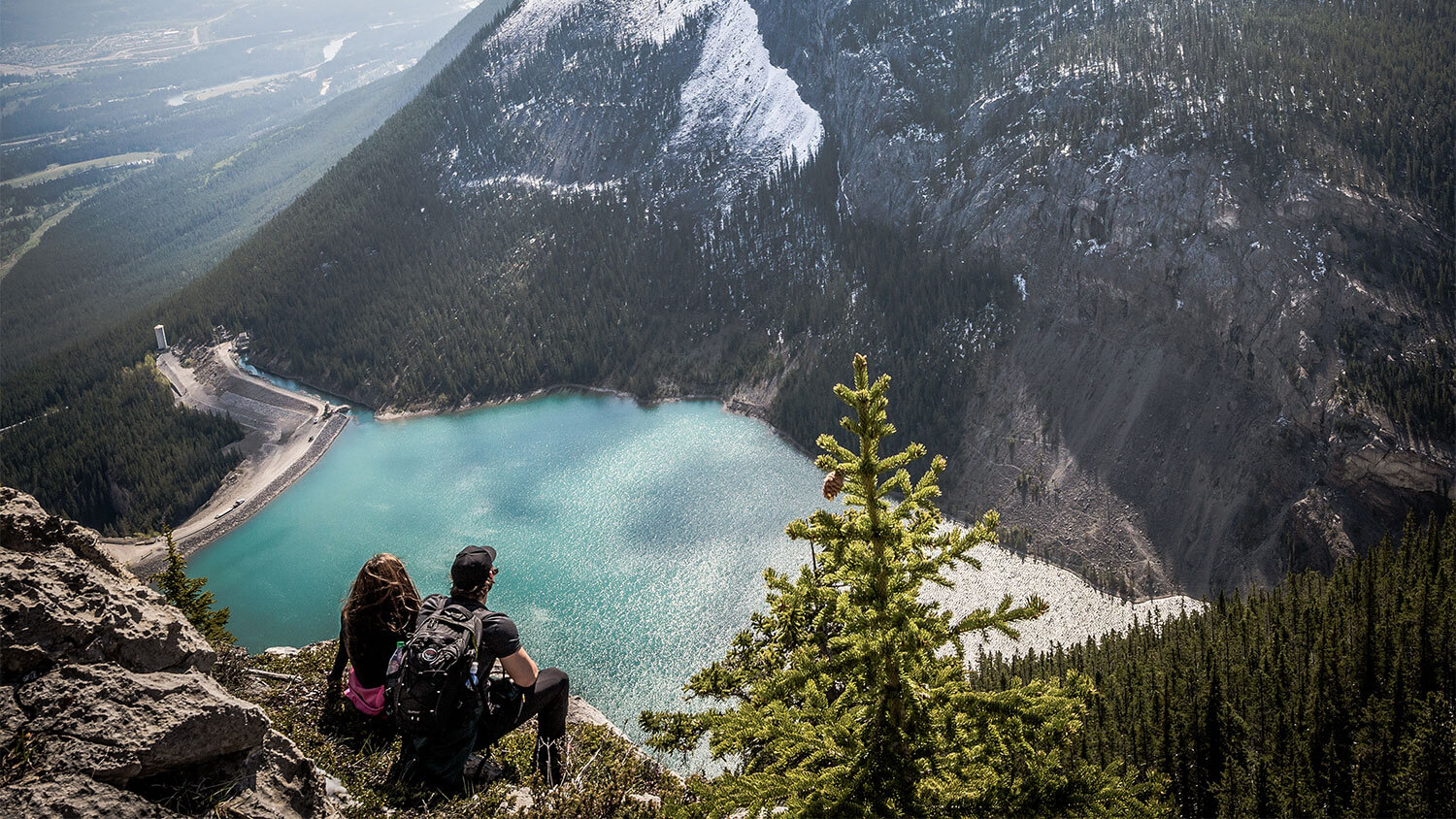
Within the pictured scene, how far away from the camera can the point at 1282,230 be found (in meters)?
51.2

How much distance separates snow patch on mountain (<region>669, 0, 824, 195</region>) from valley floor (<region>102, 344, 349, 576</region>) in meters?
47.9

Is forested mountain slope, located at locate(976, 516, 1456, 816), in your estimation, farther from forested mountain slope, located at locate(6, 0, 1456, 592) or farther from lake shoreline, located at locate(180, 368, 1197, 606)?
lake shoreline, located at locate(180, 368, 1197, 606)

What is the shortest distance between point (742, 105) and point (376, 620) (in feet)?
323

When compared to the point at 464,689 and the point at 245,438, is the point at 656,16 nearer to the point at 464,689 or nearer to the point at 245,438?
the point at 245,438

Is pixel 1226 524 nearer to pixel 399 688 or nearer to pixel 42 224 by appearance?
pixel 399 688

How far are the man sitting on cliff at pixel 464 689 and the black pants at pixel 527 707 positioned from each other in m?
0.01

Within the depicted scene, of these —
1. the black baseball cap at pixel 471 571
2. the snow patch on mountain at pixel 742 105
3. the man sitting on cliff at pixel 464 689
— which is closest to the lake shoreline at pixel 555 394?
the snow patch on mountain at pixel 742 105

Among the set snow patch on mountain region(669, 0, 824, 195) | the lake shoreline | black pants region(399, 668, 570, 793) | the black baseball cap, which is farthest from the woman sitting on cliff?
snow patch on mountain region(669, 0, 824, 195)

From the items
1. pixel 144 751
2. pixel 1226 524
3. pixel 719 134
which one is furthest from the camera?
pixel 719 134

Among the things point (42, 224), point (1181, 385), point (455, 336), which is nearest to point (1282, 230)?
point (1181, 385)

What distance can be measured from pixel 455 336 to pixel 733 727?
83.8m

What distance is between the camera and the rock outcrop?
5.45 meters

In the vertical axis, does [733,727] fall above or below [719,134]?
below

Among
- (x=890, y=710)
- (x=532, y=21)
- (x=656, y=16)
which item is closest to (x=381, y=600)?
(x=890, y=710)
